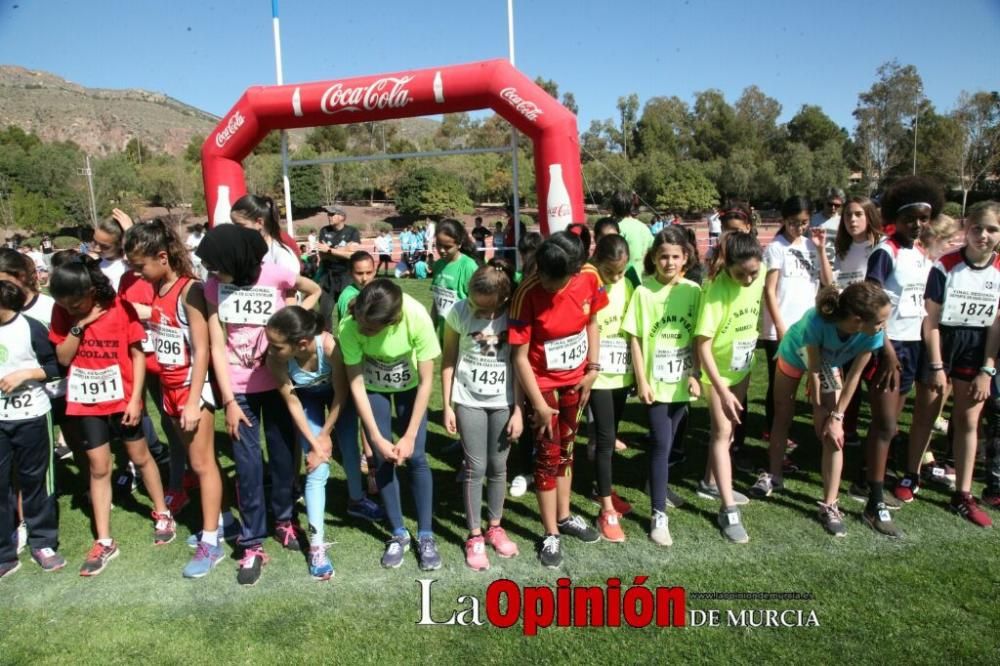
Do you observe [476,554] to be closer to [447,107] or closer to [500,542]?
[500,542]

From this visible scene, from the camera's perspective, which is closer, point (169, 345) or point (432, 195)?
point (169, 345)

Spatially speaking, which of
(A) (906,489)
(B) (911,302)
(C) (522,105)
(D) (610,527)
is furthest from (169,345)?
(C) (522,105)

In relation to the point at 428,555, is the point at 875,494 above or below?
above

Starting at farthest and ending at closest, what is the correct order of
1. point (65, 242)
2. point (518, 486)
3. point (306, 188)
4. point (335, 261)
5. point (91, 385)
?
point (306, 188) → point (65, 242) → point (335, 261) → point (518, 486) → point (91, 385)

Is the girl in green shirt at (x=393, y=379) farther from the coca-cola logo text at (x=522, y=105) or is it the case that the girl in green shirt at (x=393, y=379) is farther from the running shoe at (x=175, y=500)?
the coca-cola logo text at (x=522, y=105)

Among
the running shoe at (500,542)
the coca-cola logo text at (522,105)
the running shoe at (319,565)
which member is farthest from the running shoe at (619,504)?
the coca-cola logo text at (522,105)

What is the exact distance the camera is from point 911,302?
3539 millimetres

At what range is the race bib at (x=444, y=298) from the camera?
464cm

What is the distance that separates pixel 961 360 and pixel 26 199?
5027 cm

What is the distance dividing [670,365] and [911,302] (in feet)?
4.66

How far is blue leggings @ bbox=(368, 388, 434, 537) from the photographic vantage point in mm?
3186

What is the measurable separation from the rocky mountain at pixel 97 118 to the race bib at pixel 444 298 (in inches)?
3090

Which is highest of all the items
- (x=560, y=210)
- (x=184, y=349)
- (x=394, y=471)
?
(x=560, y=210)

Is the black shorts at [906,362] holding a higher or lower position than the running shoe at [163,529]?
higher
